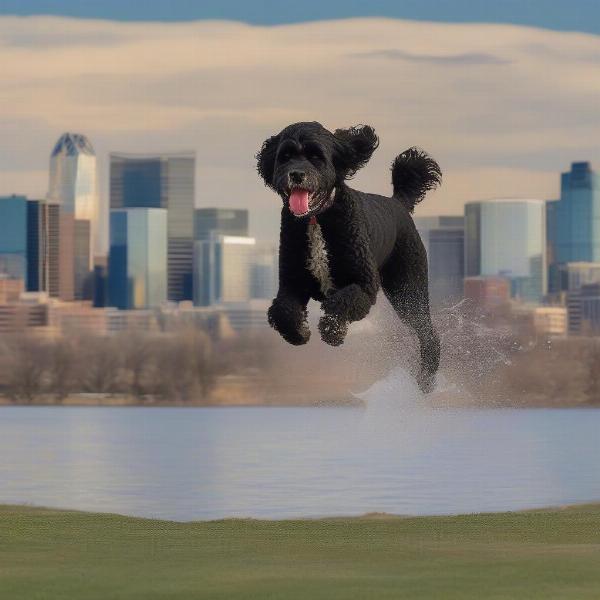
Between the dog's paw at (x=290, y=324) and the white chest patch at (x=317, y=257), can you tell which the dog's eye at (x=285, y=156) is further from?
the dog's paw at (x=290, y=324)

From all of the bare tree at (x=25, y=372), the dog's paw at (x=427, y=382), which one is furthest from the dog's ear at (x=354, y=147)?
the bare tree at (x=25, y=372)

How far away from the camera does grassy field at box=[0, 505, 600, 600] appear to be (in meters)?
18.5

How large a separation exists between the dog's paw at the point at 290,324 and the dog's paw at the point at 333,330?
33 cm

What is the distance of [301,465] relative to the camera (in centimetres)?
10469

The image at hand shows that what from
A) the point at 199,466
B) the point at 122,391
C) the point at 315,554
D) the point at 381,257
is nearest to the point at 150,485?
the point at 199,466

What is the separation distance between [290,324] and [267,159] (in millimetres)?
1424

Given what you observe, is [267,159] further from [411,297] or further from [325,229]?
[411,297]

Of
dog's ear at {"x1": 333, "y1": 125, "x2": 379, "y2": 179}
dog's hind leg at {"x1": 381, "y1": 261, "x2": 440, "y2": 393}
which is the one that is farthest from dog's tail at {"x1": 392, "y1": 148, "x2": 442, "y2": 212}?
dog's ear at {"x1": 333, "y1": 125, "x2": 379, "y2": 179}

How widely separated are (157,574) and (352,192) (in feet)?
17.7

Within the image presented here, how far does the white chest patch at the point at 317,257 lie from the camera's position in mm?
16406

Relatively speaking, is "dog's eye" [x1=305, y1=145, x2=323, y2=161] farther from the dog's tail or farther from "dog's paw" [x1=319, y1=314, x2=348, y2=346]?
the dog's tail

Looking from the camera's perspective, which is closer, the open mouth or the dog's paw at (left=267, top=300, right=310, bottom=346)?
the open mouth

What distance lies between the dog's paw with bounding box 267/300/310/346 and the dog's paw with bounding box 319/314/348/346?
33cm

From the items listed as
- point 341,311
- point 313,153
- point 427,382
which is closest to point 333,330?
point 341,311
